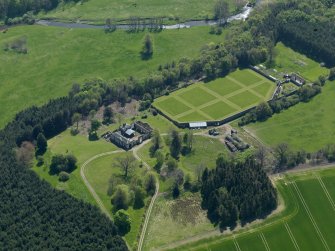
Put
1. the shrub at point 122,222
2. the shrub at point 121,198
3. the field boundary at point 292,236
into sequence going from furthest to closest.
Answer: the shrub at point 121,198
the shrub at point 122,222
the field boundary at point 292,236

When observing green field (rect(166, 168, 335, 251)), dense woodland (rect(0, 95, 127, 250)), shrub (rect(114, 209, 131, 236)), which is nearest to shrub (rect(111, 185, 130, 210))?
dense woodland (rect(0, 95, 127, 250))

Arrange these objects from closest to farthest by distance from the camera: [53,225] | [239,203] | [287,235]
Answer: [53,225]
[287,235]
[239,203]

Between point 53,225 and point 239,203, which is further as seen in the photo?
point 239,203

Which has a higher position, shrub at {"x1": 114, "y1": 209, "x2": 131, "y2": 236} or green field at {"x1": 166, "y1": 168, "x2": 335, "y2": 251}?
shrub at {"x1": 114, "y1": 209, "x2": 131, "y2": 236}

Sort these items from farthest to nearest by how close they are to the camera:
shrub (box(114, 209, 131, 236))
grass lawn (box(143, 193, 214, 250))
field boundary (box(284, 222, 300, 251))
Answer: shrub (box(114, 209, 131, 236)) → grass lawn (box(143, 193, 214, 250)) → field boundary (box(284, 222, 300, 251))

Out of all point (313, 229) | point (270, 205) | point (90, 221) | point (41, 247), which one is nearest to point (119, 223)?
point (90, 221)

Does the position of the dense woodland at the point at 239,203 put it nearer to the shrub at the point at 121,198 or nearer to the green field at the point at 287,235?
the green field at the point at 287,235

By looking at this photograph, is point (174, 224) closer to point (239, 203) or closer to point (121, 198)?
point (121, 198)

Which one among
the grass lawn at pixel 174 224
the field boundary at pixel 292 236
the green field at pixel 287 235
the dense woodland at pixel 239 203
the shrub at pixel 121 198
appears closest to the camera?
the green field at pixel 287 235

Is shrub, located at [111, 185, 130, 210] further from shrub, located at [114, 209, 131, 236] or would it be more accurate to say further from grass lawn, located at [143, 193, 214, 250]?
grass lawn, located at [143, 193, 214, 250]

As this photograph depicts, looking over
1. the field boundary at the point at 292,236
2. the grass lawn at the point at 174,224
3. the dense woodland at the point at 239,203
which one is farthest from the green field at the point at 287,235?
the grass lawn at the point at 174,224

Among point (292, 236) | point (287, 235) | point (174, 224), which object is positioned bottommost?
point (292, 236)

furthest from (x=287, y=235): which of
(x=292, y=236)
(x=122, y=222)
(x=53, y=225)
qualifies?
(x=53, y=225)

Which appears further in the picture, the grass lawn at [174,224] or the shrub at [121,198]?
the shrub at [121,198]
